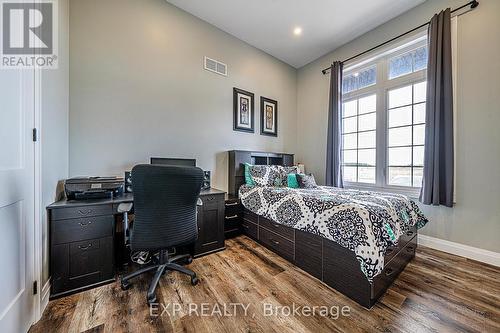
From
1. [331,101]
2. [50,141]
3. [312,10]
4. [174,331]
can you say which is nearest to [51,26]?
[50,141]

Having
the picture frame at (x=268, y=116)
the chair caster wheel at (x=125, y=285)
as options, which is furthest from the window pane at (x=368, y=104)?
the chair caster wheel at (x=125, y=285)

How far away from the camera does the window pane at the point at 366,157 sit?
10.9 ft

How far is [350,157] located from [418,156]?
1010 mm

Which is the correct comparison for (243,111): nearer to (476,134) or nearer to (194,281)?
(194,281)

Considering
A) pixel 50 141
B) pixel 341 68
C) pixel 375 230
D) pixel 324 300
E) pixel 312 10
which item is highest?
pixel 312 10

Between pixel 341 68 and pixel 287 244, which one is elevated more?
pixel 341 68

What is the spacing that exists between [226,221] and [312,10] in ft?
10.7

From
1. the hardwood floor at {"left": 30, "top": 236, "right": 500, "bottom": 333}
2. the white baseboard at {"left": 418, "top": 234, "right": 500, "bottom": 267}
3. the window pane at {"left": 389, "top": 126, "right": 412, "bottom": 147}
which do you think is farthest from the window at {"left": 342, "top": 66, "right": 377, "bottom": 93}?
the hardwood floor at {"left": 30, "top": 236, "right": 500, "bottom": 333}

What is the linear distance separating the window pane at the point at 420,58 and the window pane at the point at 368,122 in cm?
79

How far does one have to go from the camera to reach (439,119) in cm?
245

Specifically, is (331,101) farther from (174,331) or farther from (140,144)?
(174,331)

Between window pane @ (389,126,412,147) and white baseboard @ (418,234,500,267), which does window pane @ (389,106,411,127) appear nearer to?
window pane @ (389,126,412,147)

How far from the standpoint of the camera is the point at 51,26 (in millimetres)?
1714

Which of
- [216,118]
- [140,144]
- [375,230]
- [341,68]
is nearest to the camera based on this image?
[375,230]
